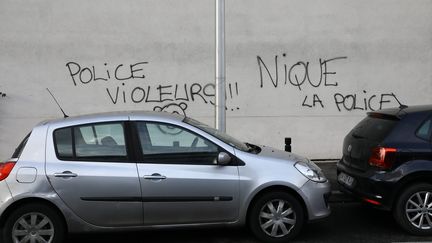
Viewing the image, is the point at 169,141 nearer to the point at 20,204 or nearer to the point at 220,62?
the point at 20,204

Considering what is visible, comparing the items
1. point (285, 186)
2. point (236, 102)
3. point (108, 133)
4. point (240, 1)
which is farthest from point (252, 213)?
point (240, 1)

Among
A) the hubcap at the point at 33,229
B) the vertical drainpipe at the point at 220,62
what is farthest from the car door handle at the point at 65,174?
the vertical drainpipe at the point at 220,62

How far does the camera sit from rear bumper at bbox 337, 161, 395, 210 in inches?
213

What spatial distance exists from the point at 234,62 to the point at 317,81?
175 centimetres

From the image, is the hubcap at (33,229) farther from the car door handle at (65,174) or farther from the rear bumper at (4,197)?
the car door handle at (65,174)

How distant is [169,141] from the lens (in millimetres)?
5145

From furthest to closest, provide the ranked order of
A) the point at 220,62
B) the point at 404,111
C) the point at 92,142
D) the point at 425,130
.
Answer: the point at 220,62, the point at 404,111, the point at 425,130, the point at 92,142

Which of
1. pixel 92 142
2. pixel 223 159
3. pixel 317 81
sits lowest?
pixel 223 159

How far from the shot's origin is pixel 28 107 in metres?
9.58

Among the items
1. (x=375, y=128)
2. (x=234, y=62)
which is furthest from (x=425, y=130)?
(x=234, y=62)

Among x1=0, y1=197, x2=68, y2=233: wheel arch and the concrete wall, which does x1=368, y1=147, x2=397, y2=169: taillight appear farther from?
the concrete wall

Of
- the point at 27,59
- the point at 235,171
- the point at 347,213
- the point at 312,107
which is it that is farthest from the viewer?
the point at 312,107

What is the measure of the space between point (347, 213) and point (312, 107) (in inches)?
152

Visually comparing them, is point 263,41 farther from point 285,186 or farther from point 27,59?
point 285,186
